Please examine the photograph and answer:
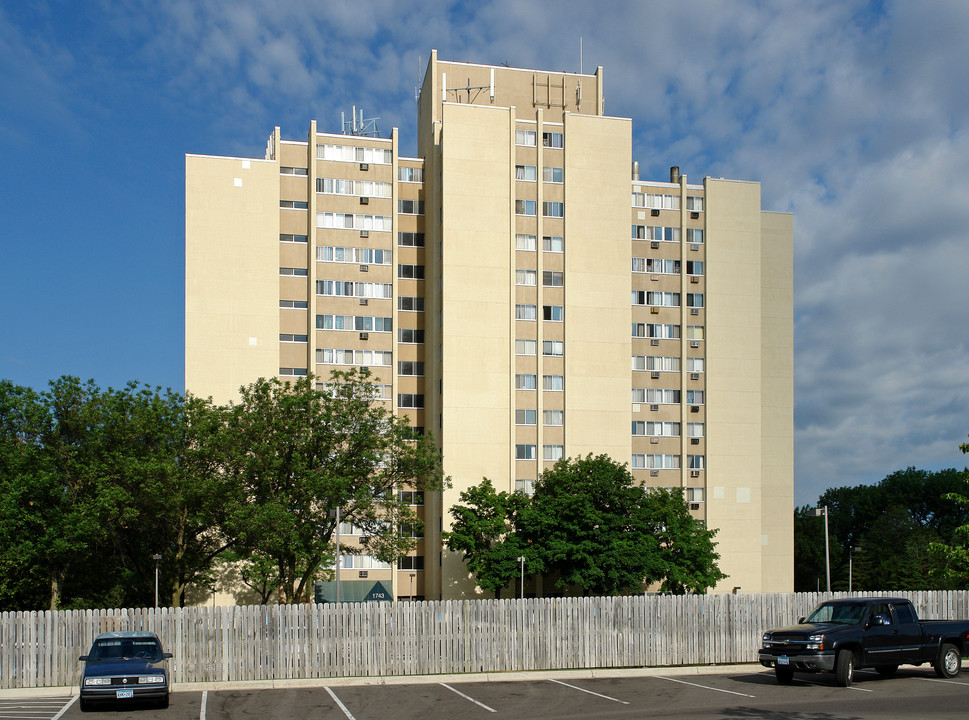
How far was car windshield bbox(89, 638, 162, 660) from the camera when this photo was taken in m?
21.9

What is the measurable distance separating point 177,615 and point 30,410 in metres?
22.0

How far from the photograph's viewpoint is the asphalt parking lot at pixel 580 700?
19.9 meters

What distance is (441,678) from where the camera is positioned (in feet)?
87.8

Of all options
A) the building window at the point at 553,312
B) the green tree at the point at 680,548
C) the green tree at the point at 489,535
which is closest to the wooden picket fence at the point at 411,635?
the green tree at the point at 489,535

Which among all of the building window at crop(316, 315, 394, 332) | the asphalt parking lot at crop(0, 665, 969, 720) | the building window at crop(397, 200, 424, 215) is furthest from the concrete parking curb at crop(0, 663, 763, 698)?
the building window at crop(397, 200, 424, 215)

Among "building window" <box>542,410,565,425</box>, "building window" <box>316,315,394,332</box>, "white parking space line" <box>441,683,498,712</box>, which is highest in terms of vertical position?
"building window" <box>316,315,394,332</box>

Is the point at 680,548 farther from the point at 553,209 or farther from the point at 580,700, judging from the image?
the point at 580,700

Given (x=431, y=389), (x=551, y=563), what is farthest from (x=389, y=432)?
(x=431, y=389)

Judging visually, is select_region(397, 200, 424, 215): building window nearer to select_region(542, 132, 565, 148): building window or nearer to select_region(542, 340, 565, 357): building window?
select_region(542, 132, 565, 148): building window

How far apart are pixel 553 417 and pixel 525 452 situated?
308 cm

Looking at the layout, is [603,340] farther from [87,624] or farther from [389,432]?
[87,624]

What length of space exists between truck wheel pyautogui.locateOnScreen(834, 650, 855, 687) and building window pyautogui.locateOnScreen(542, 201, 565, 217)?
46840 millimetres

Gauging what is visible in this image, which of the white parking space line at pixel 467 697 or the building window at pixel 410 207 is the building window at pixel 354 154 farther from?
the white parking space line at pixel 467 697

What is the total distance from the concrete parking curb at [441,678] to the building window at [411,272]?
44.1m
